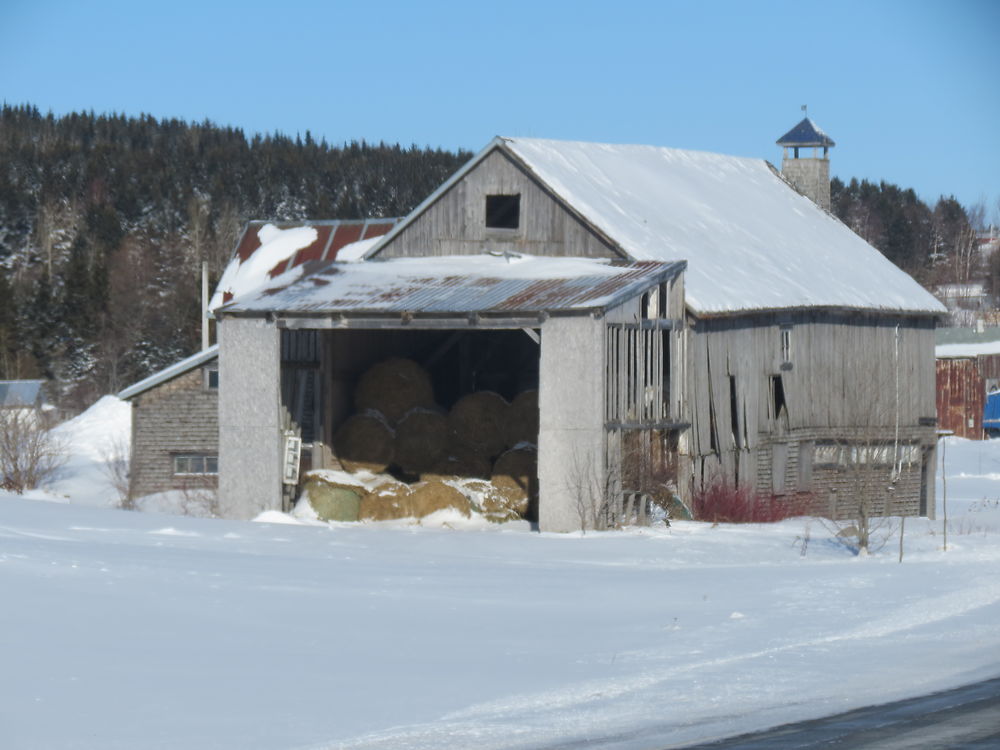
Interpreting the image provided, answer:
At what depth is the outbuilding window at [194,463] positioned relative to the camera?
3944cm

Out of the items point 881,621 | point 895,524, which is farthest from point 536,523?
point 881,621

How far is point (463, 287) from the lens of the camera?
2753cm

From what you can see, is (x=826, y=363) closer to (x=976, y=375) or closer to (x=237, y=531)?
(x=237, y=531)

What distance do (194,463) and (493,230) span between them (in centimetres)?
1242

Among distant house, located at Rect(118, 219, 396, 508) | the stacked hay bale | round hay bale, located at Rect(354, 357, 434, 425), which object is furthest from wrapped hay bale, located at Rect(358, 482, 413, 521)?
distant house, located at Rect(118, 219, 396, 508)

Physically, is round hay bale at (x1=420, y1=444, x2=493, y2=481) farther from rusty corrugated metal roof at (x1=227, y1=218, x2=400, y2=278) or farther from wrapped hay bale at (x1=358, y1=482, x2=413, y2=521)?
rusty corrugated metal roof at (x1=227, y1=218, x2=400, y2=278)

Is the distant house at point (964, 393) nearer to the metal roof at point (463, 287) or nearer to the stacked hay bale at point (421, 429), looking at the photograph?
the stacked hay bale at point (421, 429)

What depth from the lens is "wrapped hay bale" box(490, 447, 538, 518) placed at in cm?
2784

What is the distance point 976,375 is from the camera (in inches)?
2736

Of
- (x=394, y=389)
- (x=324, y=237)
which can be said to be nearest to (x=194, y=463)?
(x=324, y=237)

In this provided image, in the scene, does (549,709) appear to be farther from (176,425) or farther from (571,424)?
(176,425)

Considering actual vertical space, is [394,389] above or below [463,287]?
below

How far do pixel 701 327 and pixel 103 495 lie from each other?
653 inches

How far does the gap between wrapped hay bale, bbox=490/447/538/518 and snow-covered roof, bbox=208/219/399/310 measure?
1224 cm
